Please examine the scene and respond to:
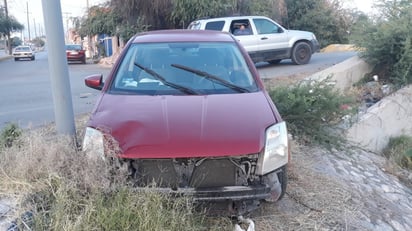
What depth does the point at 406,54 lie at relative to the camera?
32.0 ft

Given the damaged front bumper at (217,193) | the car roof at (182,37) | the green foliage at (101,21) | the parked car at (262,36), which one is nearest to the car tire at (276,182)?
the damaged front bumper at (217,193)

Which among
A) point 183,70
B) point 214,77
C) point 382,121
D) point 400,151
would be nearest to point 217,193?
point 214,77

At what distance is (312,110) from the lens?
634 centimetres

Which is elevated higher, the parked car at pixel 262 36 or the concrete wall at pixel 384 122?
the parked car at pixel 262 36

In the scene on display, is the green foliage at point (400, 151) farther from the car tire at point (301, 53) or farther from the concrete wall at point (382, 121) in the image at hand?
the car tire at point (301, 53)

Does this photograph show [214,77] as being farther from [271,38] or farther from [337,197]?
[271,38]

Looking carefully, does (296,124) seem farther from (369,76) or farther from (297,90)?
(369,76)

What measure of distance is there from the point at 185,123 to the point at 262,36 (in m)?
11.5

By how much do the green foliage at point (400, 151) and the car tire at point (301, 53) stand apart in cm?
677

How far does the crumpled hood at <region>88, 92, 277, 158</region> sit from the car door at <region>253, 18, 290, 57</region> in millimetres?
10728

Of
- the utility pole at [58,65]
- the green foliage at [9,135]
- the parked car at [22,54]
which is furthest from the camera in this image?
the parked car at [22,54]

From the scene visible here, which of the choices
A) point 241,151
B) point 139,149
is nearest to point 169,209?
point 139,149

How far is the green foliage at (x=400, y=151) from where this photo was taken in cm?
777

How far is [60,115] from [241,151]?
7.53ft
